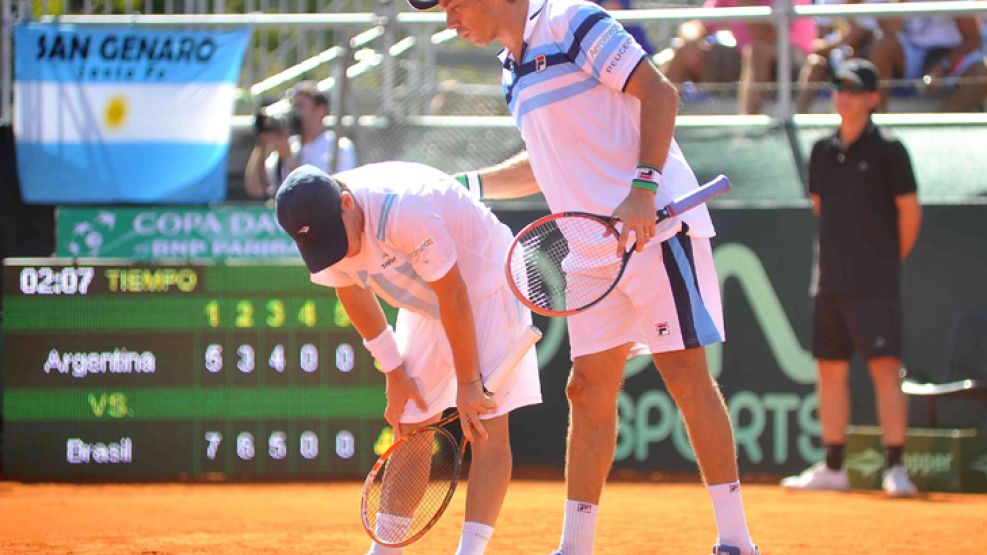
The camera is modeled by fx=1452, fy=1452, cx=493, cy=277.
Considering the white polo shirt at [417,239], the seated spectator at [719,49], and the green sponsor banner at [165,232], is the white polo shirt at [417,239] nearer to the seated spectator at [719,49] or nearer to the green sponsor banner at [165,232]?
the green sponsor banner at [165,232]

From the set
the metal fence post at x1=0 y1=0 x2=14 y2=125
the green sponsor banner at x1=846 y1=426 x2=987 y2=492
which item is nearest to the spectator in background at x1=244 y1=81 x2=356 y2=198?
the metal fence post at x1=0 y1=0 x2=14 y2=125

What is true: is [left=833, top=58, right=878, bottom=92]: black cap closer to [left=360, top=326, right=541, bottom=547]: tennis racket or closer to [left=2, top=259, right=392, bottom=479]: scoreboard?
[left=2, top=259, right=392, bottom=479]: scoreboard

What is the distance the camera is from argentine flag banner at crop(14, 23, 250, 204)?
10.2 metres

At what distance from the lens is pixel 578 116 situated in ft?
15.7

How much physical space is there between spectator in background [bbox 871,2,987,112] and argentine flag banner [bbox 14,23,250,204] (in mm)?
4721

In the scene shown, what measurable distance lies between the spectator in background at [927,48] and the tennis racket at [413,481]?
6438mm

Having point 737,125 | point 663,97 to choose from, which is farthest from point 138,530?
point 737,125

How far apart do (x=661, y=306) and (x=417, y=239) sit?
2.77 feet

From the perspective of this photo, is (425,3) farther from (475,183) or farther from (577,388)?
(577,388)

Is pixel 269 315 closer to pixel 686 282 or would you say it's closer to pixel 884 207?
pixel 884 207

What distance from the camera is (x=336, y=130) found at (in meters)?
10.1

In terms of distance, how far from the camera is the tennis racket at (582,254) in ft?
15.1

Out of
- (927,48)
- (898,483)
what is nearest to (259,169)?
(898,483)

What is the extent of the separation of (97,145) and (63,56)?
68 cm
